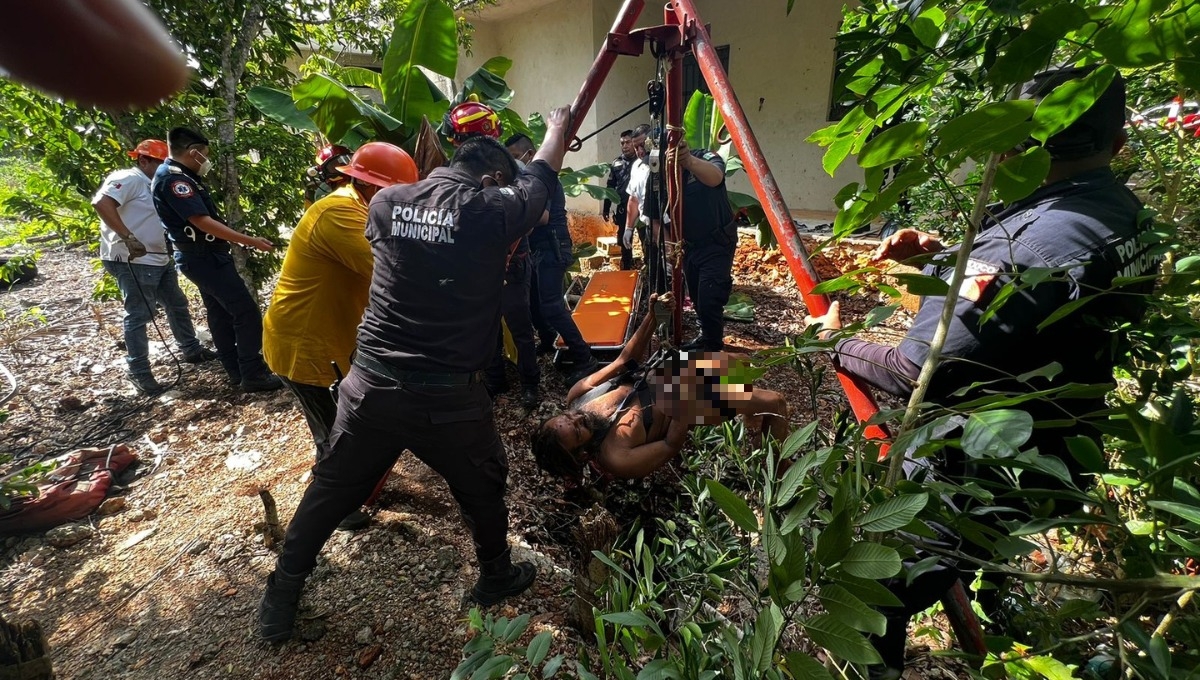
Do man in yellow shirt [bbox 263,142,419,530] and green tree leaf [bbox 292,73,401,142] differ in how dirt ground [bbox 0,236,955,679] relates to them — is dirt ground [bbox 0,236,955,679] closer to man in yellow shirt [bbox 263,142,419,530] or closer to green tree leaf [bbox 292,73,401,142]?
man in yellow shirt [bbox 263,142,419,530]

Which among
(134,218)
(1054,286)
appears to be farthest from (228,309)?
(1054,286)

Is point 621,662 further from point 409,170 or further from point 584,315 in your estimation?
point 584,315

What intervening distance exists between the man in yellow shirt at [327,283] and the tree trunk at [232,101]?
7.45ft

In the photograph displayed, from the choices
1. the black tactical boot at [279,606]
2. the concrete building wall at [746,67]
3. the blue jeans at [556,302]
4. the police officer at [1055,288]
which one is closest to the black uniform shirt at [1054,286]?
the police officer at [1055,288]

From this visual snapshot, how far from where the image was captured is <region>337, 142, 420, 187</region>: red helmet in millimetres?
2117

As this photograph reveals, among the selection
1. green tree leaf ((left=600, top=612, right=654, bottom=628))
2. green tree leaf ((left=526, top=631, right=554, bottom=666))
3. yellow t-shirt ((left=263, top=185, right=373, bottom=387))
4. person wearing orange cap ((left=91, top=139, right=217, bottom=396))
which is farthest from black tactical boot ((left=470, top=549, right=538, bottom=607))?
person wearing orange cap ((left=91, top=139, right=217, bottom=396))

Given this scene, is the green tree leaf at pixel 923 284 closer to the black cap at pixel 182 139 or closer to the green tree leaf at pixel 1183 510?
the green tree leaf at pixel 1183 510

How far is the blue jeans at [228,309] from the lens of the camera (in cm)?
350

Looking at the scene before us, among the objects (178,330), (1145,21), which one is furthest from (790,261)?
(178,330)

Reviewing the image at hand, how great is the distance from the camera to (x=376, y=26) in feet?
17.7

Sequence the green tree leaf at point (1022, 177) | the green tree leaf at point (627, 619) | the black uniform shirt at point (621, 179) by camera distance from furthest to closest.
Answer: the black uniform shirt at point (621, 179) < the green tree leaf at point (627, 619) < the green tree leaf at point (1022, 177)

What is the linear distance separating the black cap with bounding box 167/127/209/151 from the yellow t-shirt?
199 cm

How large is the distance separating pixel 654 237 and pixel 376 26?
15.2 ft

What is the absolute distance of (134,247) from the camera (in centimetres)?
352
